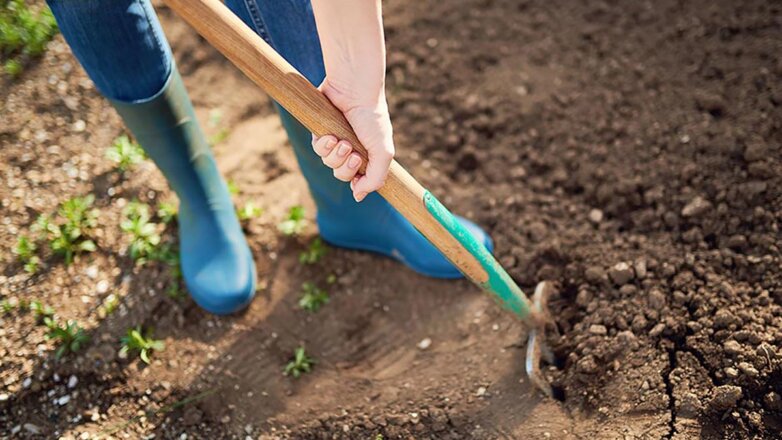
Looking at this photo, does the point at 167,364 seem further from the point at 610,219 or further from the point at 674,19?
the point at 674,19

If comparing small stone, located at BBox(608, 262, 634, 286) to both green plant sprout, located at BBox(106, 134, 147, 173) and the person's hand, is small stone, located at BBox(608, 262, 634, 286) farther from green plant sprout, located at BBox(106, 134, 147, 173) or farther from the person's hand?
green plant sprout, located at BBox(106, 134, 147, 173)

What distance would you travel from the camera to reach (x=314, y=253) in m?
2.40

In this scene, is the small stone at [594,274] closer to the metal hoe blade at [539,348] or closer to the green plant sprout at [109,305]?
the metal hoe blade at [539,348]

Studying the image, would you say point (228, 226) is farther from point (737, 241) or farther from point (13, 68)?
point (737, 241)

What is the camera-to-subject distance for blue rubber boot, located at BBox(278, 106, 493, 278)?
85.5 inches

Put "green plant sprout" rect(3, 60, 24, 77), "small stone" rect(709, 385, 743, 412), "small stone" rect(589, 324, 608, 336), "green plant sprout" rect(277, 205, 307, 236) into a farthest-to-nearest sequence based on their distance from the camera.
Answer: "green plant sprout" rect(3, 60, 24, 77), "green plant sprout" rect(277, 205, 307, 236), "small stone" rect(589, 324, 608, 336), "small stone" rect(709, 385, 743, 412)

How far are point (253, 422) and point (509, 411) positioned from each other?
771 millimetres

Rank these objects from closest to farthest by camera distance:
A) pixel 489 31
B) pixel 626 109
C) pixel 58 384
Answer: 1. pixel 58 384
2. pixel 626 109
3. pixel 489 31

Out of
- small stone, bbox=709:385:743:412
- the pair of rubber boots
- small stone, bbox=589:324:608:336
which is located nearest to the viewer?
small stone, bbox=709:385:743:412

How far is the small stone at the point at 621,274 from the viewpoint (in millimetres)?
2094

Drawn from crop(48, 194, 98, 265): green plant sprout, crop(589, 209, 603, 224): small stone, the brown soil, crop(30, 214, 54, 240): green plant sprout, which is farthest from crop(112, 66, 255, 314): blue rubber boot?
crop(589, 209, 603, 224): small stone

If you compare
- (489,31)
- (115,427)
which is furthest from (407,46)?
(115,427)

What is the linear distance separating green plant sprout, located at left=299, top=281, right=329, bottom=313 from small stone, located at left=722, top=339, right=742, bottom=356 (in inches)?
48.7

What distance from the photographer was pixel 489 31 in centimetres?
291
